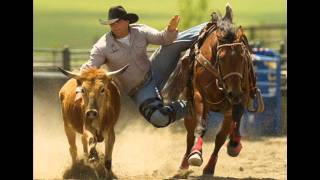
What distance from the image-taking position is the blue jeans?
29.7 feet

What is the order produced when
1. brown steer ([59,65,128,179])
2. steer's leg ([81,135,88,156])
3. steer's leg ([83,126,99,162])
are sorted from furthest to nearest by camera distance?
steer's leg ([81,135,88,156]), steer's leg ([83,126,99,162]), brown steer ([59,65,128,179])

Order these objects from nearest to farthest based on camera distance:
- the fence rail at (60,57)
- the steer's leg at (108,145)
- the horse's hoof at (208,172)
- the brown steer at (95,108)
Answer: the brown steer at (95,108), the steer's leg at (108,145), the horse's hoof at (208,172), the fence rail at (60,57)

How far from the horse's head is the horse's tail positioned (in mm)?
574

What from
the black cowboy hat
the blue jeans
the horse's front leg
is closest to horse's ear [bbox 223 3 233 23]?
the blue jeans

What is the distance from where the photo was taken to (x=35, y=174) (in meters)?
9.70

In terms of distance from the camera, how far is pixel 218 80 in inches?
345

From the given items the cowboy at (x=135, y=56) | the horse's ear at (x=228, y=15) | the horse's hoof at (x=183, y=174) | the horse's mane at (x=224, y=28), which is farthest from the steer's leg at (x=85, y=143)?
the horse's ear at (x=228, y=15)

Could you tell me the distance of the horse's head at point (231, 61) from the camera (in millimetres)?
8570

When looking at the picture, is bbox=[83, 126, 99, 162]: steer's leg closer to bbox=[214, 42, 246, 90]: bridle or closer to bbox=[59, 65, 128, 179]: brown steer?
bbox=[59, 65, 128, 179]: brown steer

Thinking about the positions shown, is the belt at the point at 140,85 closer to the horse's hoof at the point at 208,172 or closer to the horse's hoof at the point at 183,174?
the horse's hoof at the point at 183,174
